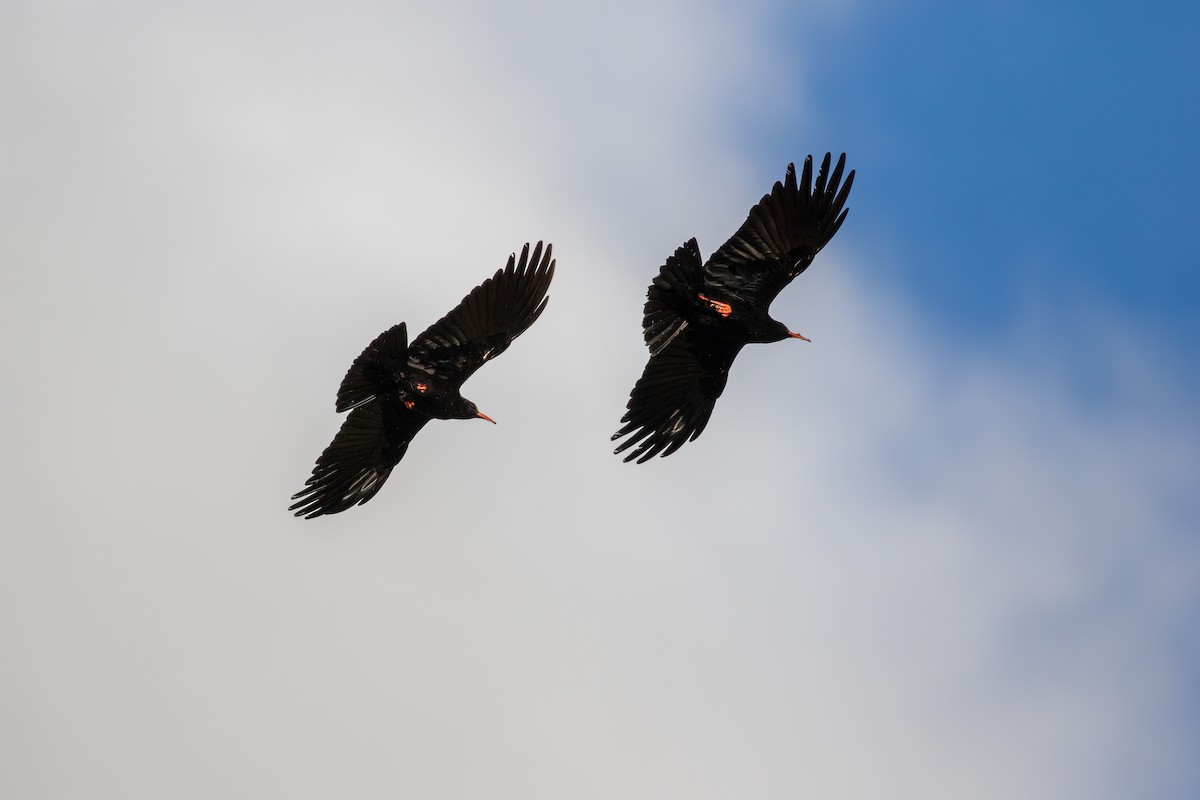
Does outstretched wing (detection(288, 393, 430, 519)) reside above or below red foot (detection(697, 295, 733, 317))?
below

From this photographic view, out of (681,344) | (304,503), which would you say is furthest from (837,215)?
(304,503)

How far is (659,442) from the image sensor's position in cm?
2903

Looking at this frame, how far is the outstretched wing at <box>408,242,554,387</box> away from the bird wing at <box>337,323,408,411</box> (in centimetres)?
38

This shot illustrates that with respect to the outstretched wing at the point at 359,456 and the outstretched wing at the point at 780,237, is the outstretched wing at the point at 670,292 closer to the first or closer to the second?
the outstretched wing at the point at 780,237

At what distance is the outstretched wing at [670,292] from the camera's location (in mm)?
27359

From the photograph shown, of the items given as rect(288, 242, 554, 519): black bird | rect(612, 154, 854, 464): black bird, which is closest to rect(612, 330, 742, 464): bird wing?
rect(612, 154, 854, 464): black bird

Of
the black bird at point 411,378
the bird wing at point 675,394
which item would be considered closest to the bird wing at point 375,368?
the black bird at point 411,378

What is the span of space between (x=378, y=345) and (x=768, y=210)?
6.40m

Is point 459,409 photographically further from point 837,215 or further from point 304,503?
point 837,215

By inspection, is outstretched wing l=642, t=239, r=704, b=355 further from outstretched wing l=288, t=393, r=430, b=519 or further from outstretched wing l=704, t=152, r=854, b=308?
outstretched wing l=288, t=393, r=430, b=519

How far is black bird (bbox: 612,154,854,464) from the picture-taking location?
1090 inches

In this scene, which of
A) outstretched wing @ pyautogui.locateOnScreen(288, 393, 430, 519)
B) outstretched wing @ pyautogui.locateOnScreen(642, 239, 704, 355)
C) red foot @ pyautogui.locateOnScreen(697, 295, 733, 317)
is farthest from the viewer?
outstretched wing @ pyautogui.locateOnScreen(288, 393, 430, 519)

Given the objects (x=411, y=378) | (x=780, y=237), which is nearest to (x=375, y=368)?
(x=411, y=378)

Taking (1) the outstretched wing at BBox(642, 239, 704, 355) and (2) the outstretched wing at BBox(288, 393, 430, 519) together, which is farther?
(2) the outstretched wing at BBox(288, 393, 430, 519)
